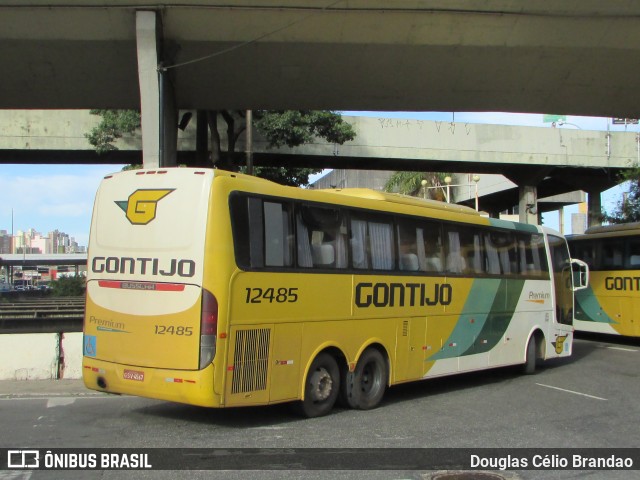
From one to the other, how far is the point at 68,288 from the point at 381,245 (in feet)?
150

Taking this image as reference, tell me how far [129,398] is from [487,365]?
6634 millimetres

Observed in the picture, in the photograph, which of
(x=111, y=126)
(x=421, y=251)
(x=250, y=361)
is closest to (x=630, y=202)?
(x=421, y=251)

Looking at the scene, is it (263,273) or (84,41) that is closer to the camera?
(263,273)

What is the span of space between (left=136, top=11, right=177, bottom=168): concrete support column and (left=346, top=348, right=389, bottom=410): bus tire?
23.5ft

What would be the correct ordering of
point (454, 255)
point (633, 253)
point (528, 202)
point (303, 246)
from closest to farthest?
point (303, 246) < point (454, 255) < point (633, 253) < point (528, 202)

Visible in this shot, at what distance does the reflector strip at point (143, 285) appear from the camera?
7824 millimetres

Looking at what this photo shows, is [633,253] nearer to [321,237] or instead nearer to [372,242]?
[372,242]

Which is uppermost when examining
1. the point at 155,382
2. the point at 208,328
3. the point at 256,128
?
the point at 256,128

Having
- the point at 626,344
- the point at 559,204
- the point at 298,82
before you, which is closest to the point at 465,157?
the point at 626,344

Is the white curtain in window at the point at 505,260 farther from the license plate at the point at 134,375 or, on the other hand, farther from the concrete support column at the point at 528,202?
the concrete support column at the point at 528,202

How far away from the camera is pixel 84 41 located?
47.2 ft

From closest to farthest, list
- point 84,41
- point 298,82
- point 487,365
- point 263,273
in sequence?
1. point 263,273
2. point 487,365
3. point 84,41
4. point 298,82

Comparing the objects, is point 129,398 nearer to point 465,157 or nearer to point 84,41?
point 84,41

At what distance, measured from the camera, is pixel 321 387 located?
30.2 ft
